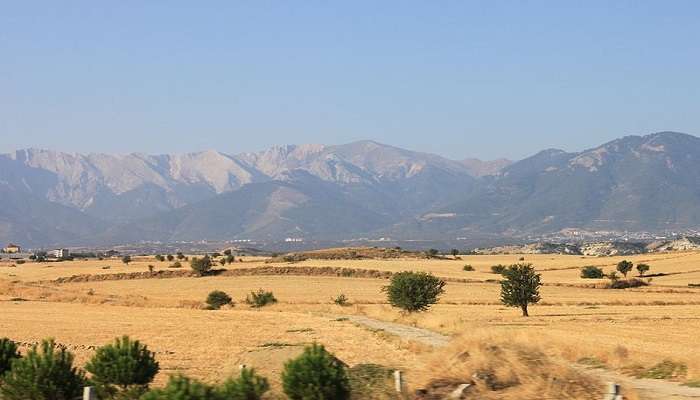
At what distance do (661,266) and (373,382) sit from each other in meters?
115

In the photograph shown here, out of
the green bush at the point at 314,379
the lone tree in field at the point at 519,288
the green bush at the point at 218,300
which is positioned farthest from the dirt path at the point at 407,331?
the green bush at the point at 218,300

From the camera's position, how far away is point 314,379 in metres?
20.4

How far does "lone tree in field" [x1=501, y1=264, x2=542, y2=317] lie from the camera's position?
2655 inches

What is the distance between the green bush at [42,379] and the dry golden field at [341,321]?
249 inches

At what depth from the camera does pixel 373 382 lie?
2442 centimetres

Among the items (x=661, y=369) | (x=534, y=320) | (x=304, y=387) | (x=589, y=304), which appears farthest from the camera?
(x=589, y=304)

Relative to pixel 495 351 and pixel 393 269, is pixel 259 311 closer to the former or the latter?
pixel 495 351

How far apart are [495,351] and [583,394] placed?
8.36ft

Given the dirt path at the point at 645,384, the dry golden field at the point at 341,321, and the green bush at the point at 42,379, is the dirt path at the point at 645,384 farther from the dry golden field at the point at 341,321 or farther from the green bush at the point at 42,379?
the green bush at the point at 42,379

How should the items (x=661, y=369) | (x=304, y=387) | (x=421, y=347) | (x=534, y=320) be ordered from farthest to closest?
(x=534, y=320) < (x=421, y=347) < (x=661, y=369) < (x=304, y=387)

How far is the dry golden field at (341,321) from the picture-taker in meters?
32.7

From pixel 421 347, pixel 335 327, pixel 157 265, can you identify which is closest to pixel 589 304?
pixel 335 327

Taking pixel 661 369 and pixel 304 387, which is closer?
pixel 304 387

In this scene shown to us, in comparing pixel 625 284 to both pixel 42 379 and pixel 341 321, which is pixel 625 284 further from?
pixel 42 379
